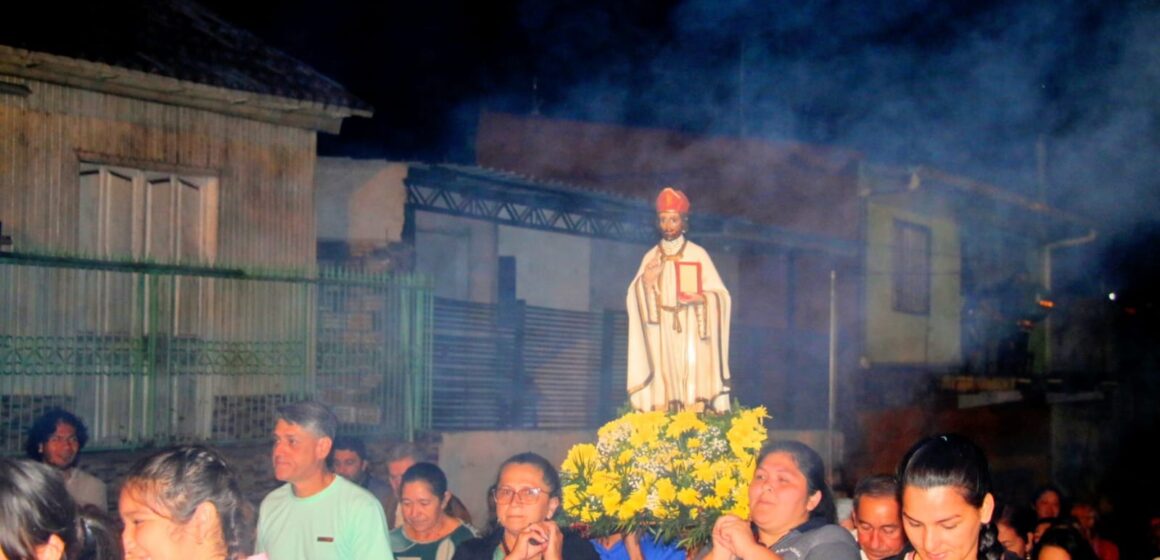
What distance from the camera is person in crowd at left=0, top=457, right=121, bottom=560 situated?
10.1 feet

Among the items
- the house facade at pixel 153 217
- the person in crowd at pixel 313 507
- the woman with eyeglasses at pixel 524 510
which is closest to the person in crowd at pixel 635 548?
the woman with eyeglasses at pixel 524 510

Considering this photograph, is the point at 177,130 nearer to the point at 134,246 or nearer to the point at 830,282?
the point at 134,246

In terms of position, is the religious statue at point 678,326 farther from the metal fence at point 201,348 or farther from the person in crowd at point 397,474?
the metal fence at point 201,348

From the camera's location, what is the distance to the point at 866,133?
16984mm

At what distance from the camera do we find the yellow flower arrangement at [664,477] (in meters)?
5.64

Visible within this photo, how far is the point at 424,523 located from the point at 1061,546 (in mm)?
3306

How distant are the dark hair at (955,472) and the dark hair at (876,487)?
1641mm

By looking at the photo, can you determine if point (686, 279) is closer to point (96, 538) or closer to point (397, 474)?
point (397, 474)

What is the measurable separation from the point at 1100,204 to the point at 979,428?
4053 millimetres

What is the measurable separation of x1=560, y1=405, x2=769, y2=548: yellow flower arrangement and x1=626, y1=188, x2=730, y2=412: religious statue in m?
0.68

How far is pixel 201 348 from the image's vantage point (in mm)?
9828

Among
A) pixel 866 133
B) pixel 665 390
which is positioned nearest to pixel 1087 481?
pixel 866 133

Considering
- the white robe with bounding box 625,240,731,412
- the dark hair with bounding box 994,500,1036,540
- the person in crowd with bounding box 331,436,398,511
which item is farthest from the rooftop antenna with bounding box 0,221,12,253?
the dark hair with bounding box 994,500,1036,540

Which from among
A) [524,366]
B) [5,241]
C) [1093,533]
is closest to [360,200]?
[524,366]
